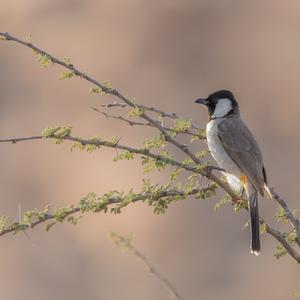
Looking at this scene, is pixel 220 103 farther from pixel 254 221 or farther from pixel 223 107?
pixel 254 221

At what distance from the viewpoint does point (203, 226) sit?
10352 mm

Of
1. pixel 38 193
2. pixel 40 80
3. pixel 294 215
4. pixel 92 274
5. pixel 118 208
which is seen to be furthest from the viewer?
pixel 40 80

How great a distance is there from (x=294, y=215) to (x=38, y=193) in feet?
26.3

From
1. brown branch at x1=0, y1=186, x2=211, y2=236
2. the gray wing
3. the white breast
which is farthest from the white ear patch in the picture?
brown branch at x1=0, y1=186, x2=211, y2=236

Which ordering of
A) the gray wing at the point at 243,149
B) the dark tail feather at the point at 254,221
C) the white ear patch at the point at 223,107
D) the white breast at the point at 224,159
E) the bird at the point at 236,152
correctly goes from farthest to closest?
the white ear patch at the point at 223,107 < the white breast at the point at 224,159 < the gray wing at the point at 243,149 < the bird at the point at 236,152 < the dark tail feather at the point at 254,221

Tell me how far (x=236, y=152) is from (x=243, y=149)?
42 mm

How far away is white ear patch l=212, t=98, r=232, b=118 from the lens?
16.7 feet

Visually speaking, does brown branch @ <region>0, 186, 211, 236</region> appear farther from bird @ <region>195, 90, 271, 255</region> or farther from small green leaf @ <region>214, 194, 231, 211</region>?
bird @ <region>195, 90, 271, 255</region>

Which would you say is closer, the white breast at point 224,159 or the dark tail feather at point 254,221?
the dark tail feather at point 254,221

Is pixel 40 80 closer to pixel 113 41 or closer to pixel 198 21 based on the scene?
pixel 113 41

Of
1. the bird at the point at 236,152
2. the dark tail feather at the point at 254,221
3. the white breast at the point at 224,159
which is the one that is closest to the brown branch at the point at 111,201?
the dark tail feather at the point at 254,221

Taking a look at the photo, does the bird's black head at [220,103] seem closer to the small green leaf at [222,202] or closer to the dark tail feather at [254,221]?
the dark tail feather at [254,221]

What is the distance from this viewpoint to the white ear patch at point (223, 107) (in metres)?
5.09

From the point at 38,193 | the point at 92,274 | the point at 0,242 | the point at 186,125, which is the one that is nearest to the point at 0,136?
the point at 38,193
